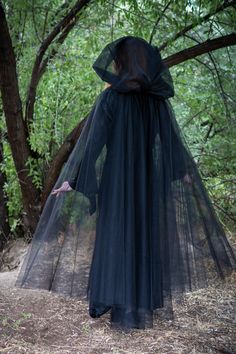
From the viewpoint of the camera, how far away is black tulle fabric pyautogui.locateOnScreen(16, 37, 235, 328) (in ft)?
10.2

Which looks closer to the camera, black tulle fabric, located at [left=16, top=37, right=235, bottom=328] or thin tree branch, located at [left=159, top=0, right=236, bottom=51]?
black tulle fabric, located at [left=16, top=37, right=235, bottom=328]

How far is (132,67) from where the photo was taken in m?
3.13

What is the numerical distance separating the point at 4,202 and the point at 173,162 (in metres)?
3.24

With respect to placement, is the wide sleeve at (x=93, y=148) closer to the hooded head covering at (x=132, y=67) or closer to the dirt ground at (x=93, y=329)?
the hooded head covering at (x=132, y=67)

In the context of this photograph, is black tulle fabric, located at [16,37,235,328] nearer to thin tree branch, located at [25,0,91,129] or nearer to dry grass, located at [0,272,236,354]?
dry grass, located at [0,272,236,354]

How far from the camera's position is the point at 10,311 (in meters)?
3.55

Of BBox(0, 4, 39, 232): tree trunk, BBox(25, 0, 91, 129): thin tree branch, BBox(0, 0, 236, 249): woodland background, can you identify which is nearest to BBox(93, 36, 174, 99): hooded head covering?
BBox(0, 0, 236, 249): woodland background

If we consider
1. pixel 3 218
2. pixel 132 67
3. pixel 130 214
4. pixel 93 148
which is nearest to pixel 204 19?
pixel 132 67

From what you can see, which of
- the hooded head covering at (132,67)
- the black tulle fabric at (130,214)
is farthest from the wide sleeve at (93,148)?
the hooded head covering at (132,67)

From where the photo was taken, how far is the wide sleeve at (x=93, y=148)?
311 cm

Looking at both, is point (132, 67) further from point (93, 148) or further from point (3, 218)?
point (3, 218)

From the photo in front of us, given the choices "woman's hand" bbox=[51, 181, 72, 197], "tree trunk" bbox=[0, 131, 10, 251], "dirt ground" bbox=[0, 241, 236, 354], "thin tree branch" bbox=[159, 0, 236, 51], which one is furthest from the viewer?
"tree trunk" bbox=[0, 131, 10, 251]

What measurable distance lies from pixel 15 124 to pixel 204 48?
76.6 inches

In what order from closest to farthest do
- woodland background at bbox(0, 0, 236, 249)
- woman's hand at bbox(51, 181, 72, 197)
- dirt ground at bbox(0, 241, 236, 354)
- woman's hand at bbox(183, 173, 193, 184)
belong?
dirt ground at bbox(0, 241, 236, 354) < woman's hand at bbox(51, 181, 72, 197) < woman's hand at bbox(183, 173, 193, 184) < woodland background at bbox(0, 0, 236, 249)
